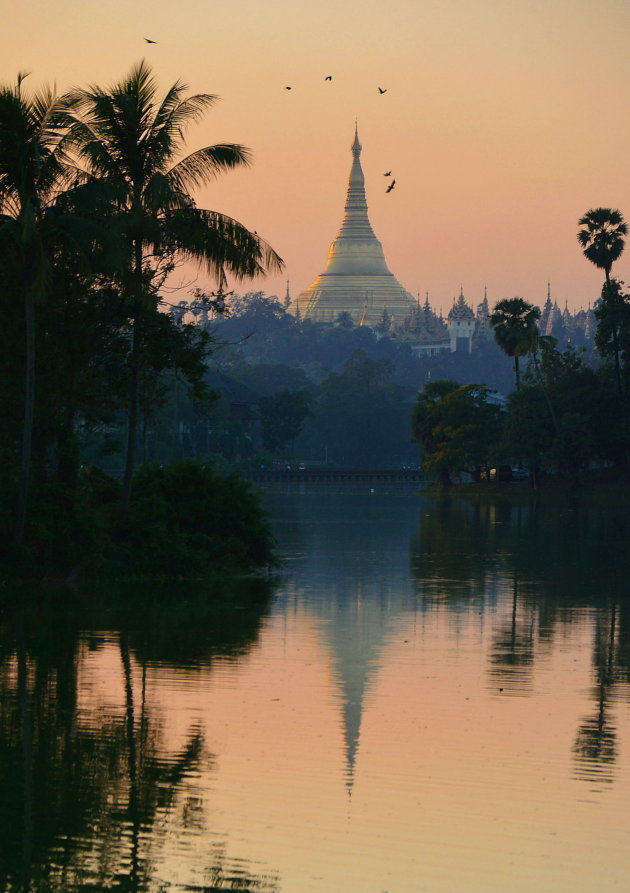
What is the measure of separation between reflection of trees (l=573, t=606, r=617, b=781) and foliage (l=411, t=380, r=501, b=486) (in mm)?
73966

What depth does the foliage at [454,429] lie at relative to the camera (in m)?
96.1

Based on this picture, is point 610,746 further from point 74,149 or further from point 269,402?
point 269,402

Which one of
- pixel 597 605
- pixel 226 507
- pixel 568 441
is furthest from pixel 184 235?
pixel 568 441

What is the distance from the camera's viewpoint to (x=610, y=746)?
13531 mm

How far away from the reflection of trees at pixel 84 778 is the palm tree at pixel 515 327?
230ft

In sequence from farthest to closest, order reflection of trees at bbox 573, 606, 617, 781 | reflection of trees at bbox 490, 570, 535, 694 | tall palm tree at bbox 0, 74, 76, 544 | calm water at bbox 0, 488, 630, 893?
tall palm tree at bbox 0, 74, 76, 544 < reflection of trees at bbox 490, 570, 535, 694 < reflection of trees at bbox 573, 606, 617, 781 < calm water at bbox 0, 488, 630, 893

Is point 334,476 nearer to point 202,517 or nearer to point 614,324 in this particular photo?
point 614,324

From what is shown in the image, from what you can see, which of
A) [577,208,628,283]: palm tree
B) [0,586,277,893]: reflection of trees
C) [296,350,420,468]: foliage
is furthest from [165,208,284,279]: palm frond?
[296,350,420,468]: foliage

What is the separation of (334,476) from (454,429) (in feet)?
68.8

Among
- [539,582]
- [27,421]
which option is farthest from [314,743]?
[539,582]

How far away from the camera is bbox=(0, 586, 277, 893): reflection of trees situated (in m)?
9.98

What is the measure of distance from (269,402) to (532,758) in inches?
4402

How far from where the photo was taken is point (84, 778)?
40.2ft

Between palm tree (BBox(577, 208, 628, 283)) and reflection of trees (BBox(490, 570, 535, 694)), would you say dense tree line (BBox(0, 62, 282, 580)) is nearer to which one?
reflection of trees (BBox(490, 570, 535, 694))
